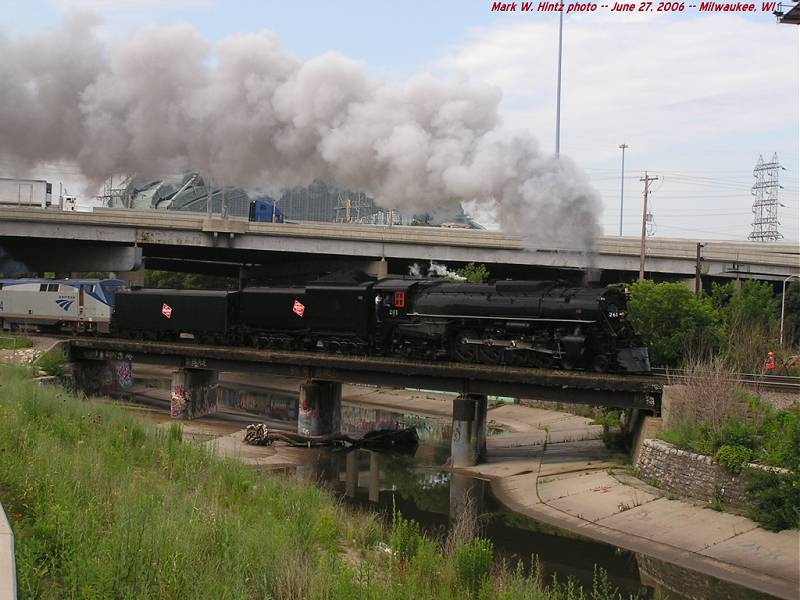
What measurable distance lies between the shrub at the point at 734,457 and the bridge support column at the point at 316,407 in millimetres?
17584

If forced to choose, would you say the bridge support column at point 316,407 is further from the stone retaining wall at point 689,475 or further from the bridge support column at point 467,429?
the stone retaining wall at point 689,475

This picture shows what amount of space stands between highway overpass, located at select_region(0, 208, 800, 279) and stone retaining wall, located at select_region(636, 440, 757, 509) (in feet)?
78.6

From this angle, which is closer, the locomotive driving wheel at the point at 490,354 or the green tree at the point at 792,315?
the locomotive driving wheel at the point at 490,354

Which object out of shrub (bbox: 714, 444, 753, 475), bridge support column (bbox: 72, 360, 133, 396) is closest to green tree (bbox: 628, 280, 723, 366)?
shrub (bbox: 714, 444, 753, 475)

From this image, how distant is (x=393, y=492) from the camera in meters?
26.8

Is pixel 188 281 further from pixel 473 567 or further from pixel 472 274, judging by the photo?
pixel 473 567

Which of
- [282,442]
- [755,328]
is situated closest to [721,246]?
[755,328]

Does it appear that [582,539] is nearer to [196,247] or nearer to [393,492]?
[393,492]

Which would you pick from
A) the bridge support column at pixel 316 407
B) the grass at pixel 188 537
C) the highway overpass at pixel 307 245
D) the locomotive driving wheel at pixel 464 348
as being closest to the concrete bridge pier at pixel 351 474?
the bridge support column at pixel 316 407

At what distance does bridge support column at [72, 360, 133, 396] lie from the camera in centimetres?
4244

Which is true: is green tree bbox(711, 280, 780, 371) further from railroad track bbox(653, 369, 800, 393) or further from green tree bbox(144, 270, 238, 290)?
green tree bbox(144, 270, 238, 290)

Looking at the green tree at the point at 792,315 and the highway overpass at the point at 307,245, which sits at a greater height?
the highway overpass at the point at 307,245

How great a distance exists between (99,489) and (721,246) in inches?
1942

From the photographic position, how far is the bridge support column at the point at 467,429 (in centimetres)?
2953
